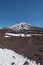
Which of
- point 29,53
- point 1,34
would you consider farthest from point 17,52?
point 1,34

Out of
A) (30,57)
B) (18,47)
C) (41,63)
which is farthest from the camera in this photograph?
(18,47)

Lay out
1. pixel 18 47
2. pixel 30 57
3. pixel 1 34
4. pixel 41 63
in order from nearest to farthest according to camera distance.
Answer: pixel 41 63
pixel 30 57
pixel 18 47
pixel 1 34

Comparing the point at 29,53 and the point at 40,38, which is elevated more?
the point at 40,38

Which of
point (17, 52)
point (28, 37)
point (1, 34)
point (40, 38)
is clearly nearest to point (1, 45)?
point (1, 34)

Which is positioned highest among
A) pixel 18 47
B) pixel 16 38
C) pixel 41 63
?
pixel 16 38

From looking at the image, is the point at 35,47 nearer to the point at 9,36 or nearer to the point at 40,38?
the point at 40,38

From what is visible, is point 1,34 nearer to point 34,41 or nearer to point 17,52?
point 17,52

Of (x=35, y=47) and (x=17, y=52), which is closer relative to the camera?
(x=35, y=47)
